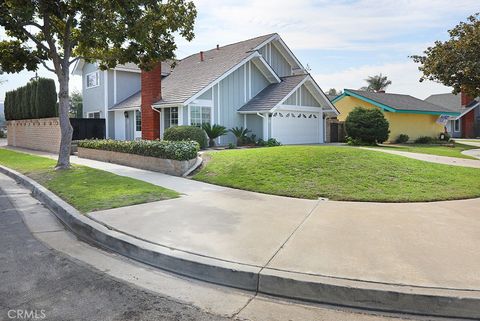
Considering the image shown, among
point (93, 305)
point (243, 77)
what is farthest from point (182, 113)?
point (93, 305)

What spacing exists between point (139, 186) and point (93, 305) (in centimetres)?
605

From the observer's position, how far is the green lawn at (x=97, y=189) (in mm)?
7949

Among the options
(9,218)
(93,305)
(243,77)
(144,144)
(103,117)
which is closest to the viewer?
(93,305)

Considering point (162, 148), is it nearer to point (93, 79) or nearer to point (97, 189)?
point (97, 189)

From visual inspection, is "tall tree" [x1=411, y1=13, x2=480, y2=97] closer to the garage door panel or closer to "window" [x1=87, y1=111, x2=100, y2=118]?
the garage door panel

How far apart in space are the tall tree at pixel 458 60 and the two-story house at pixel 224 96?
22.7 ft

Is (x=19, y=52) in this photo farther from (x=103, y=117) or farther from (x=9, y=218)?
(x=103, y=117)

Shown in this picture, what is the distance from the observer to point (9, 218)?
7.54 metres

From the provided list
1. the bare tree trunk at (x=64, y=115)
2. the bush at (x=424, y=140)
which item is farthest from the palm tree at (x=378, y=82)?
the bare tree trunk at (x=64, y=115)

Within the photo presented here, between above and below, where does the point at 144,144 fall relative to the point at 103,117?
below

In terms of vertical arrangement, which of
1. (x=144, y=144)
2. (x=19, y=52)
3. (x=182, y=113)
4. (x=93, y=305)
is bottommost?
(x=93, y=305)

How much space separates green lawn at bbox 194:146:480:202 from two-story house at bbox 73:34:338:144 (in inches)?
357

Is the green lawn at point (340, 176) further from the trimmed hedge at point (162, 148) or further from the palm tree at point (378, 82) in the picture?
the palm tree at point (378, 82)

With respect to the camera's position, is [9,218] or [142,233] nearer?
[142,233]
